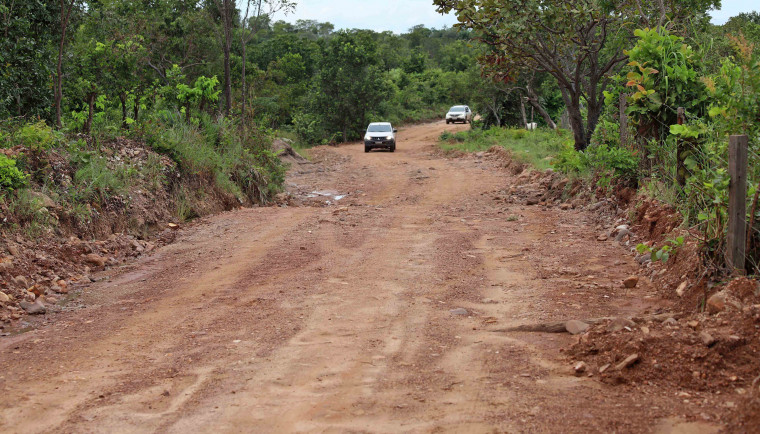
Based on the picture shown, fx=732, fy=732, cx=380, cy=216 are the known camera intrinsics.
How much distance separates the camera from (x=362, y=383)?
4895mm

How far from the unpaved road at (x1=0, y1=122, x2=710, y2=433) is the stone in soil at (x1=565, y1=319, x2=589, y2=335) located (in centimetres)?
17

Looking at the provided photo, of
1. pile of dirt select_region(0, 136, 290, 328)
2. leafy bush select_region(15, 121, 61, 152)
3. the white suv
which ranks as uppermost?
leafy bush select_region(15, 121, 61, 152)

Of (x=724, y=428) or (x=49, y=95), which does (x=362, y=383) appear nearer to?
(x=724, y=428)

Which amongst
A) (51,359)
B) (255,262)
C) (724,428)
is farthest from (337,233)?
(724,428)

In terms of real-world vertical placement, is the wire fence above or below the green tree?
below

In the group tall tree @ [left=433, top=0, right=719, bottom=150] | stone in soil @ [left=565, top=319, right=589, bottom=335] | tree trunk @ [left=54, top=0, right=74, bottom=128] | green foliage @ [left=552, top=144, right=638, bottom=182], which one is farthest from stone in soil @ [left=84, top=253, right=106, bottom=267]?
tall tree @ [left=433, top=0, right=719, bottom=150]

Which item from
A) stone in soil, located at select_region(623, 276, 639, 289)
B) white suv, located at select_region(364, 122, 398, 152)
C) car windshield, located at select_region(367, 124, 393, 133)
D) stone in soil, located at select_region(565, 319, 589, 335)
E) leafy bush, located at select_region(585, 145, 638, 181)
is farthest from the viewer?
car windshield, located at select_region(367, 124, 393, 133)

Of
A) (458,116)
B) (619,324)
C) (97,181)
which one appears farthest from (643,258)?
(458,116)

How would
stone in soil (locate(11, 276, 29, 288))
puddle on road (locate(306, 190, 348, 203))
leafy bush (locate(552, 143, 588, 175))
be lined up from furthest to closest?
puddle on road (locate(306, 190, 348, 203)) < leafy bush (locate(552, 143, 588, 175)) < stone in soil (locate(11, 276, 29, 288))

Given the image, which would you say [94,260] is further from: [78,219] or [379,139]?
[379,139]

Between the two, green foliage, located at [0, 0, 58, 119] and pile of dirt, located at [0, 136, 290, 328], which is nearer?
pile of dirt, located at [0, 136, 290, 328]

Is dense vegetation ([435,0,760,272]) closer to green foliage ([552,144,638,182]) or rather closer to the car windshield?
green foliage ([552,144,638,182])

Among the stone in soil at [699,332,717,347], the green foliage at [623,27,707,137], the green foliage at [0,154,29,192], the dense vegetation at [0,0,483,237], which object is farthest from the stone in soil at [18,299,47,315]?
the green foliage at [623,27,707,137]

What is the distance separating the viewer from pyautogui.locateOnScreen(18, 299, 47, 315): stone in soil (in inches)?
284
